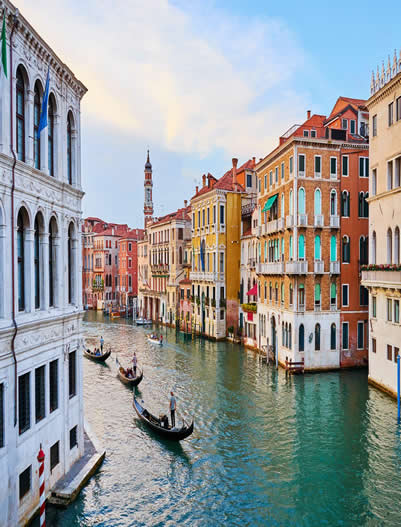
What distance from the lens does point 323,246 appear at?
2666cm

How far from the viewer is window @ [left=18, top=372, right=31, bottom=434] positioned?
10.0 meters

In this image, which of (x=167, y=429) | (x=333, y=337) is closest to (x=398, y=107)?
(x=333, y=337)

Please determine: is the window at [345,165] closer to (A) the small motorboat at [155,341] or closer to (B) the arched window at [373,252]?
(B) the arched window at [373,252]

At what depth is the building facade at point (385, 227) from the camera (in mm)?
20297

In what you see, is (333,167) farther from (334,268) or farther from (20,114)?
(20,114)

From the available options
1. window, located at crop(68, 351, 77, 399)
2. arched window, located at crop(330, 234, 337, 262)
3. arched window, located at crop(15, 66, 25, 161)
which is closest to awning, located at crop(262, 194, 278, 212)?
arched window, located at crop(330, 234, 337, 262)

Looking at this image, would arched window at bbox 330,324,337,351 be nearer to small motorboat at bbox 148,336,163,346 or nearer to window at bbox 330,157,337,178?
window at bbox 330,157,337,178

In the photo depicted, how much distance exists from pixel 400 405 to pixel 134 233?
53.8m

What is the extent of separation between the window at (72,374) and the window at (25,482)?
2.81 metres

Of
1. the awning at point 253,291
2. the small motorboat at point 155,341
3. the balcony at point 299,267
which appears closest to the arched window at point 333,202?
the balcony at point 299,267

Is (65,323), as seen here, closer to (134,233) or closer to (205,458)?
(205,458)

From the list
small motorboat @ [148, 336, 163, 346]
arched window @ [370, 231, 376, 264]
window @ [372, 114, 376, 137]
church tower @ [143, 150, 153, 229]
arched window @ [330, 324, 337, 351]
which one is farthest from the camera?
church tower @ [143, 150, 153, 229]

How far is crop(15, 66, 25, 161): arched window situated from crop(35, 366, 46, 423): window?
4.74m

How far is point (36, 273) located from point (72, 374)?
3.36 metres
